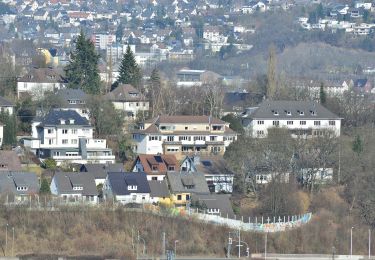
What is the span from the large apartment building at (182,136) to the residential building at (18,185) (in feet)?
12.6

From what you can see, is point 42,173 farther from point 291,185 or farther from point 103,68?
point 103,68

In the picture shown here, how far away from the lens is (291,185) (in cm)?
2964

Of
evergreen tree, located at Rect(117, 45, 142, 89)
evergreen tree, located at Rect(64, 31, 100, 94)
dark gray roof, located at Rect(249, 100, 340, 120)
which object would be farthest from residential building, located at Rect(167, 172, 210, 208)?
evergreen tree, located at Rect(117, 45, 142, 89)

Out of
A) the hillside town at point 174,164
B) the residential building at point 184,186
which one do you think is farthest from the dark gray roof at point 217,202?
the residential building at point 184,186

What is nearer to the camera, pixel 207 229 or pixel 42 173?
pixel 207 229

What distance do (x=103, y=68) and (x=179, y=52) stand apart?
30708 mm

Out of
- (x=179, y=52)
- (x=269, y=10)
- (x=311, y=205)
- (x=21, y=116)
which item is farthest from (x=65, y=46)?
(x=311, y=205)

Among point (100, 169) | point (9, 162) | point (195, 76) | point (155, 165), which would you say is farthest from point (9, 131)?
point (195, 76)

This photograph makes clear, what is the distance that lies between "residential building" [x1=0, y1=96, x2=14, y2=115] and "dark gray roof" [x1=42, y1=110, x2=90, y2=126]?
915 mm

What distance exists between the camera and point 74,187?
29141mm

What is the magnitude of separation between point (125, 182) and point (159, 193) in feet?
2.15

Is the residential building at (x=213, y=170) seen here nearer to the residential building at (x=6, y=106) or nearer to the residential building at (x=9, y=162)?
the residential building at (x=9, y=162)

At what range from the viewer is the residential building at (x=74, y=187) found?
95.1 ft

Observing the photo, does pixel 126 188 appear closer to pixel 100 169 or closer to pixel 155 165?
pixel 100 169
